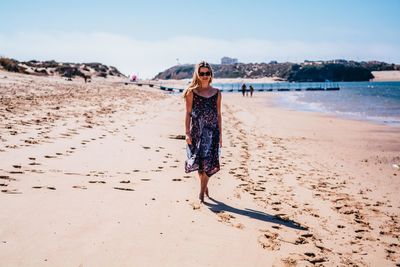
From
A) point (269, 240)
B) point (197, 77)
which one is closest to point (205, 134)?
point (197, 77)

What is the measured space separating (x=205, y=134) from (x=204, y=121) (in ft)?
0.59

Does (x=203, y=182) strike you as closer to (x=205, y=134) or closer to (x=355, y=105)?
(x=205, y=134)

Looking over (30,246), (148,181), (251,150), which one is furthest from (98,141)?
(30,246)

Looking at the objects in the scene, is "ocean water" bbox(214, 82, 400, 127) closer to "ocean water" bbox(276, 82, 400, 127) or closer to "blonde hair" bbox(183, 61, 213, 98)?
"ocean water" bbox(276, 82, 400, 127)

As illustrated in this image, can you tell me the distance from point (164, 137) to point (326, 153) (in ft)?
15.4

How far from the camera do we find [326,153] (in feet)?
31.3

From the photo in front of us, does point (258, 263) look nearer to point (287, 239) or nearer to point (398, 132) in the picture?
point (287, 239)

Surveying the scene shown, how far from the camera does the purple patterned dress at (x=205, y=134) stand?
4.61 meters

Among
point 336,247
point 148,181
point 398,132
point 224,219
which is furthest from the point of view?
point 398,132

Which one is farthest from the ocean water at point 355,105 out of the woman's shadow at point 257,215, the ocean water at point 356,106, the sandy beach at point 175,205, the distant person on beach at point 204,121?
the distant person on beach at point 204,121

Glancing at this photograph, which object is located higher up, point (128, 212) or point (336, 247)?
point (128, 212)

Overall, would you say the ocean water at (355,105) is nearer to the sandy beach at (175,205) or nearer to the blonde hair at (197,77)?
the sandy beach at (175,205)

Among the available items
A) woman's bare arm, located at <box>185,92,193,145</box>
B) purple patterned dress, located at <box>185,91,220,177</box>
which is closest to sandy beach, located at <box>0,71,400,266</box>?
purple patterned dress, located at <box>185,91,220,177</box>

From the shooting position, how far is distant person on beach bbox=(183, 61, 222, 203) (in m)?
4.59
